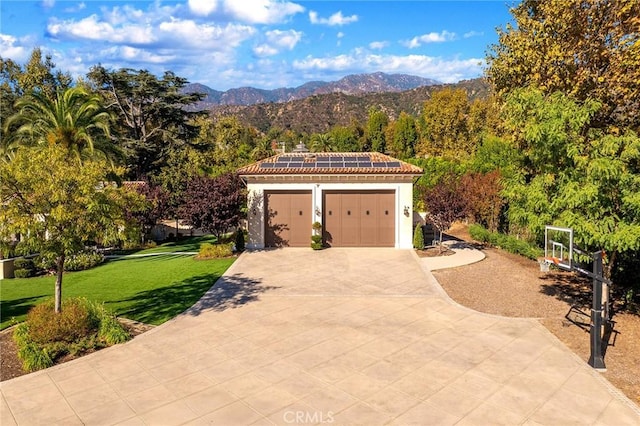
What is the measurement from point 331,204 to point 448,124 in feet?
142

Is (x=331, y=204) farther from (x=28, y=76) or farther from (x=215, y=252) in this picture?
(x=28, y=76)

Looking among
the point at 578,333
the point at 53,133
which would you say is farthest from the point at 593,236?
the point at 53,133

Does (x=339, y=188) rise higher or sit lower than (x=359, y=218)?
higher

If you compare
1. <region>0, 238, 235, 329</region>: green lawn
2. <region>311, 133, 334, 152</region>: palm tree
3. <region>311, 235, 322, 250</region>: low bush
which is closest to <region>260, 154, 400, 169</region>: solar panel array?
<region>311, 235, 322, 250</region>: low bush

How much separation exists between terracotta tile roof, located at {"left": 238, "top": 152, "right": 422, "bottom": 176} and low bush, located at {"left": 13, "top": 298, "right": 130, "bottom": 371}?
42.7ft

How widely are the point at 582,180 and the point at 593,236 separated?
4.80 ft

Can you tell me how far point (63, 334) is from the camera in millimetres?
10312

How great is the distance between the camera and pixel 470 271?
18.2 metres

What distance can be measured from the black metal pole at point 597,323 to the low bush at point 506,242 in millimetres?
11122

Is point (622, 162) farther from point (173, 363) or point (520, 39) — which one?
point (173, 363)

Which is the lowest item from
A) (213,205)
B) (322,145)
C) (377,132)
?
(213,205)

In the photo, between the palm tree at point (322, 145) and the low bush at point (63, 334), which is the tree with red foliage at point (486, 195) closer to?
the low bush at point (63, 334)
